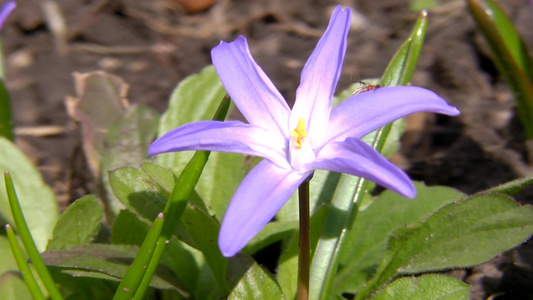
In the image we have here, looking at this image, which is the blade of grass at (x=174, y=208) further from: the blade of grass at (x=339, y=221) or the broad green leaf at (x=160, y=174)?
the blade of grass at (x=339, y=221)

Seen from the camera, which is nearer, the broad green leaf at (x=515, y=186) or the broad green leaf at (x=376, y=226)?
the broad green leaf at (x=515, y=186)

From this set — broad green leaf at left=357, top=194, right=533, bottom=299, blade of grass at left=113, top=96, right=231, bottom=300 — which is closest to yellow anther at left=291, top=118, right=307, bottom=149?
blade of grass at left=113, top=96, right=231, bottom=300

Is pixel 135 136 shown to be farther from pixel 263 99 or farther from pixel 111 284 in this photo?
pixel 263 99

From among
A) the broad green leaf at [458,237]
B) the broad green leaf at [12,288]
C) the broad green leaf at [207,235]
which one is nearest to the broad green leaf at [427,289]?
the broad green leaf at [458,237]

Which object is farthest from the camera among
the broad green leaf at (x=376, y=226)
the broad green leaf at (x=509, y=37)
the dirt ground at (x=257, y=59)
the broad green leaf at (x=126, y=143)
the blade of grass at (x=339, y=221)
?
the dirt ground at (x=257, y=59)

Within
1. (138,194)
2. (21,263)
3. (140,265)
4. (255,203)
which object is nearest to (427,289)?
(255,203)

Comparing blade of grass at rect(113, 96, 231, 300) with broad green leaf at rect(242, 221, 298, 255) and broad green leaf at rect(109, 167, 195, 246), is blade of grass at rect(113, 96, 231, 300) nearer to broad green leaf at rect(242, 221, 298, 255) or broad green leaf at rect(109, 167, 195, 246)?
broad green leaf at rect(109, 167, 195, 246)
